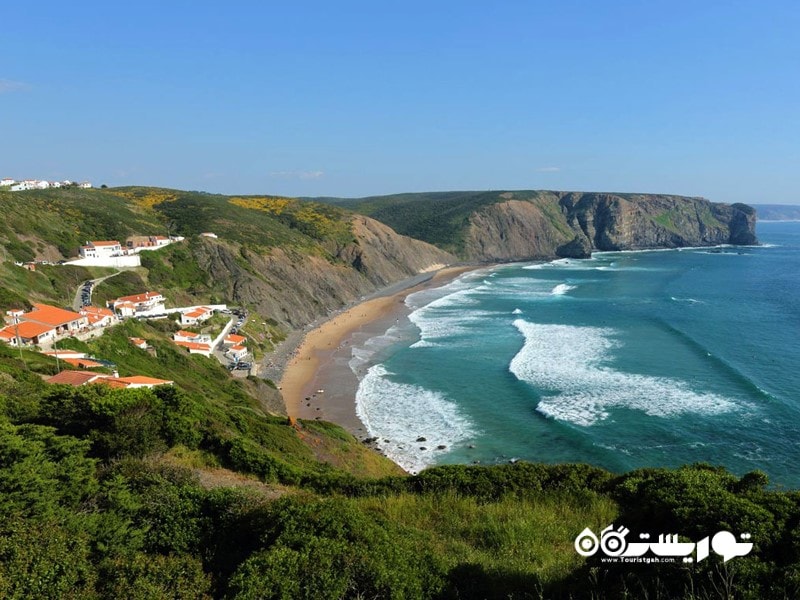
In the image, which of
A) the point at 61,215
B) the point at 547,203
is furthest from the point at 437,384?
the point at 547,203

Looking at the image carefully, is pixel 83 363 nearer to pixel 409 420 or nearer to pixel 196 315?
pixel 409 420

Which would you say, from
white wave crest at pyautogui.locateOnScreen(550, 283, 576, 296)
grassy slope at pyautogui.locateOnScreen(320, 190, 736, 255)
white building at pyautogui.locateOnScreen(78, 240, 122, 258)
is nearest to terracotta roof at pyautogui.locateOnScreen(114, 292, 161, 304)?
white building at pyautogui.locateOnScreen(78, 240, 122, 258)

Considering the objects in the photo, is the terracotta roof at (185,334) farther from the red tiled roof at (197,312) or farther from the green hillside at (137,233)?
the green hillside at (137,233)

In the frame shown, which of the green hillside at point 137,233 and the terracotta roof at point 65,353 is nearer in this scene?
the terracotta roof at point 65,353

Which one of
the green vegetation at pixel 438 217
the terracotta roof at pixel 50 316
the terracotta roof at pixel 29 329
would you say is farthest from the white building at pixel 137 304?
the green vegetation at pixel 438 217

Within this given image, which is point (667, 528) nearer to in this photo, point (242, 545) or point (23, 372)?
point (242, 545)

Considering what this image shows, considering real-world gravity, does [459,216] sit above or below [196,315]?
above

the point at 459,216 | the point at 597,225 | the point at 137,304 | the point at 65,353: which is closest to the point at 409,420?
the point at 65,353
